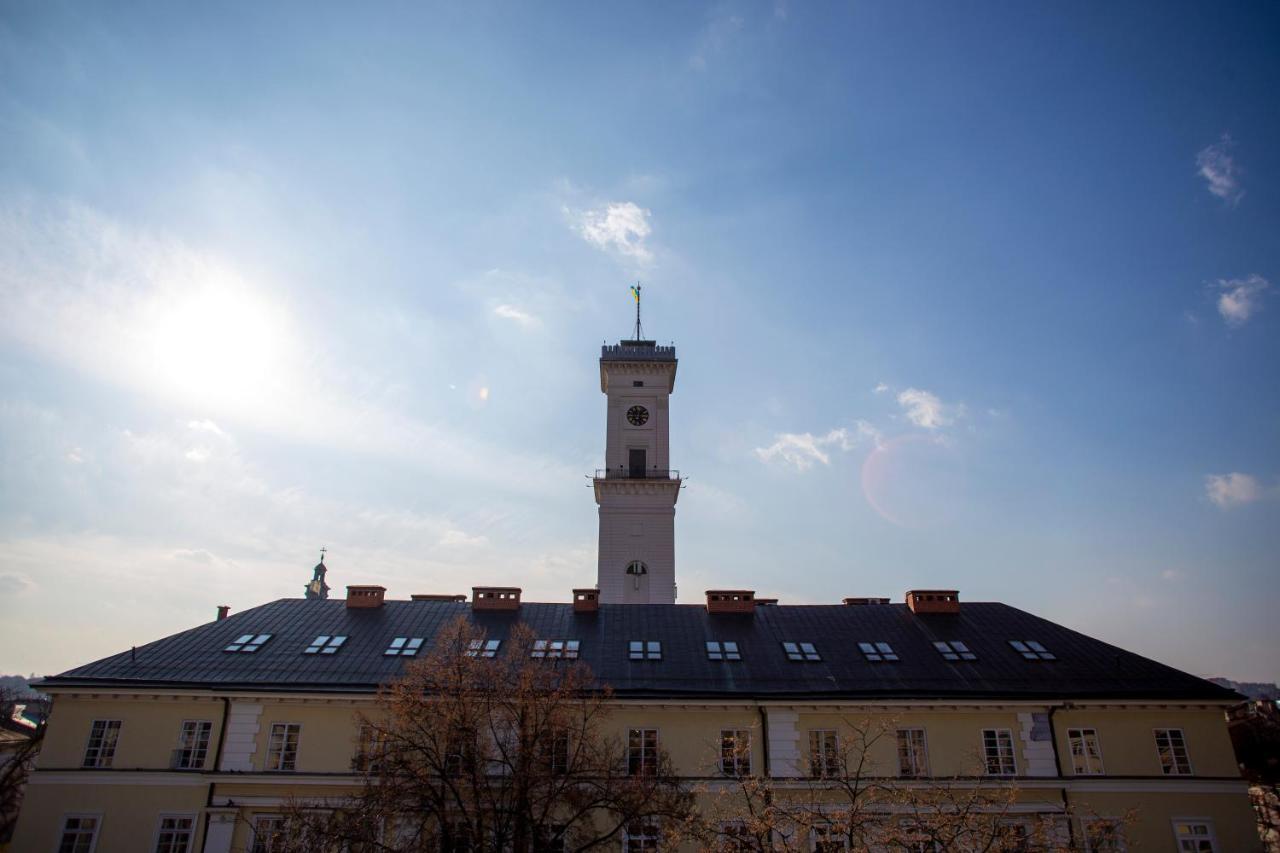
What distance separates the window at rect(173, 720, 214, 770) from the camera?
92.9 feet

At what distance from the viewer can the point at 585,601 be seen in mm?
36375

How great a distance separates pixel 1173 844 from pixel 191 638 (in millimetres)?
34980

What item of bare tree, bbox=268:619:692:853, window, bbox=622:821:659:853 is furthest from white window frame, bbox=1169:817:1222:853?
window, bbox=622:821:659:853

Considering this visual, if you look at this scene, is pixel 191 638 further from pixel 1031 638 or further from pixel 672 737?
pixel 1031 638

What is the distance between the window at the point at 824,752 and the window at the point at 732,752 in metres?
2.10

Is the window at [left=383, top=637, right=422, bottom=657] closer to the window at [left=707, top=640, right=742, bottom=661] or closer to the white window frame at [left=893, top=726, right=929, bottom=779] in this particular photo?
the window at [left=707, top=640, right=742, bottom=661]

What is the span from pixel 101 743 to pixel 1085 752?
33077mm

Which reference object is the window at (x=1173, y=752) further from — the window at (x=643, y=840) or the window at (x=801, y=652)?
the window at (x=643, y=840)

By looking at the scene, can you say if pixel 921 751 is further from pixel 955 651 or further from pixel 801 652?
pixel 801 652

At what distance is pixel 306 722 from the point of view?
28781 millimetres

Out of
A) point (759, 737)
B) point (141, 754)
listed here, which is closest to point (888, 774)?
point (759, 737)

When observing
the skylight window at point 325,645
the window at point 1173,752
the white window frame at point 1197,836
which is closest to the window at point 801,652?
the window at point 1173,752

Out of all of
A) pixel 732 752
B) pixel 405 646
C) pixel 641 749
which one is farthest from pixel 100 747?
pixel 732 752

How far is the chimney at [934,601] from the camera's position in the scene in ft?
119
